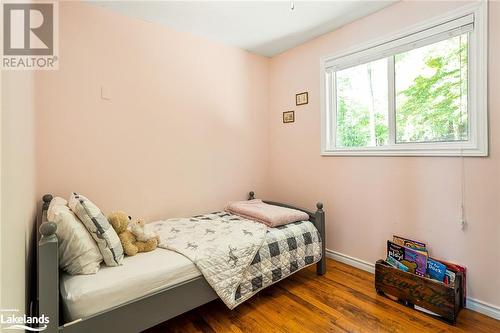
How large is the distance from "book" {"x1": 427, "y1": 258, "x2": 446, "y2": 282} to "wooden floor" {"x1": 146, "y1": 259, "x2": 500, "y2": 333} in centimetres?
27

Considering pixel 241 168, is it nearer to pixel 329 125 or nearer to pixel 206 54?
pixel 329 125

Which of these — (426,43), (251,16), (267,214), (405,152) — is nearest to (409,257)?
(405,152)

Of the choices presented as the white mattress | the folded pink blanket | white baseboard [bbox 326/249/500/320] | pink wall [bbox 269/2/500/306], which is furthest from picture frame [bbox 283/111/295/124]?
the white mattress

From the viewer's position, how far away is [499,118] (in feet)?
5.64

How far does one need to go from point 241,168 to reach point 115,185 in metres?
1.40

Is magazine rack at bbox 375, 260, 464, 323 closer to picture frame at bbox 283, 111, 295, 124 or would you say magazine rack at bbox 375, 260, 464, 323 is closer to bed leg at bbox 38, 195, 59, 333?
picture frame at bbox 283, 111, 295, 124

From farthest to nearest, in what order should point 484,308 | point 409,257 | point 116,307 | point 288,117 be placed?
point 288,117, point 409,257, point 484,308, point 116,307

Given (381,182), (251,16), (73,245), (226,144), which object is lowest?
(73,245)

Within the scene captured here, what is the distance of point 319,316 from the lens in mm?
1805

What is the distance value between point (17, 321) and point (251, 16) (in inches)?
100

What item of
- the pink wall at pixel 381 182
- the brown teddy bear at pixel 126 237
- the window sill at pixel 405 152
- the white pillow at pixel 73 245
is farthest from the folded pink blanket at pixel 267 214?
the white pillow at pixel 73 245

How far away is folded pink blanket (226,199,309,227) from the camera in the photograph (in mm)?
2295

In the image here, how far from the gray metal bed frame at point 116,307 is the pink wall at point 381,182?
161 cm

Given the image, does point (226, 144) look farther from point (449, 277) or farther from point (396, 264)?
point (449, 277)
